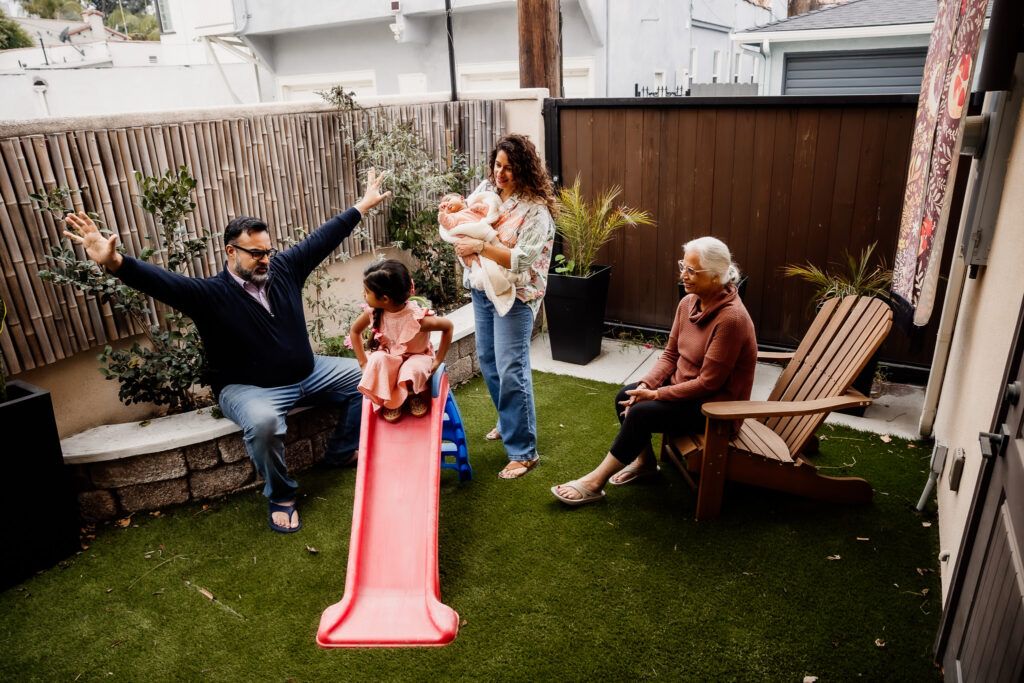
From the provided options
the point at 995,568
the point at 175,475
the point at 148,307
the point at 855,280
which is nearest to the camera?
the point at 995,568

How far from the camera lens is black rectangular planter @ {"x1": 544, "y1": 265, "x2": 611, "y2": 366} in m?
4.58

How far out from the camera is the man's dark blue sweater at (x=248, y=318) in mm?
2936

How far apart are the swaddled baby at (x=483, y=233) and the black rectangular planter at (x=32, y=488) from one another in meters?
1.80

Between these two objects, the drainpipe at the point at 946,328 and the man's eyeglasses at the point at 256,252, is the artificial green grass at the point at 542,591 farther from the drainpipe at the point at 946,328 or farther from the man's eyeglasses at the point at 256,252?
the man's eyeglasses at the point at 256,252

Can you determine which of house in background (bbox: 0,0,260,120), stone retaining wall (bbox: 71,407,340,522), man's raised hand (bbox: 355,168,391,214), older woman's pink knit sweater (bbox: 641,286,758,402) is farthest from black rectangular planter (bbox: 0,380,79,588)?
house in background (bbox: 0,0,260,120)

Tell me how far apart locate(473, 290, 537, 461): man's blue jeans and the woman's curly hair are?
1.66 ft

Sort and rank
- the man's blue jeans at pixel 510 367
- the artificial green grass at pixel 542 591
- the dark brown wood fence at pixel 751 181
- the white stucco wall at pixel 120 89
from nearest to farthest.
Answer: the artificial green grass at pixel 542 591 < the man's blue jeans at pixel 510 367 < the dark brown wood fence at pixel 751 181 < the white stucco wall at pixel 120 89

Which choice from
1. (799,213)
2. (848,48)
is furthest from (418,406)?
(848,48)

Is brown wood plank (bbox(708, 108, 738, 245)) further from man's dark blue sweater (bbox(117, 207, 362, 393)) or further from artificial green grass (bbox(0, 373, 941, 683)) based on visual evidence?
man's dark blue sweater (bbox(117, 207, 362, 393))

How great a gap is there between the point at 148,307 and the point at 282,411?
95 cm

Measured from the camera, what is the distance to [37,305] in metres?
2.99

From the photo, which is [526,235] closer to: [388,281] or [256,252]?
[388,281]

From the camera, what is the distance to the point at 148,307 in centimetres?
339

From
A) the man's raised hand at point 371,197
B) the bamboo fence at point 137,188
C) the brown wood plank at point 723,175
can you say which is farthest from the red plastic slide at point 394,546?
the brown wood plank at point 723,175
